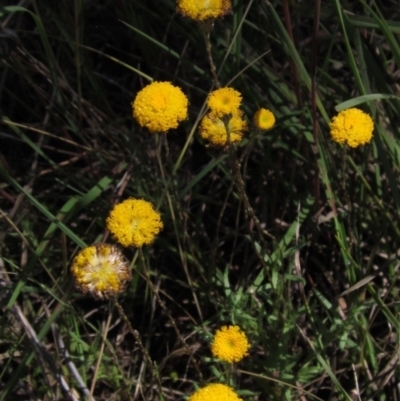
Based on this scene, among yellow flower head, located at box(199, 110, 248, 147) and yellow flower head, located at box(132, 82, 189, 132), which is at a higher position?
yellow flower head, located at box(132, 82, 189, 132)

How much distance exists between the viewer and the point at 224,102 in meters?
1.23

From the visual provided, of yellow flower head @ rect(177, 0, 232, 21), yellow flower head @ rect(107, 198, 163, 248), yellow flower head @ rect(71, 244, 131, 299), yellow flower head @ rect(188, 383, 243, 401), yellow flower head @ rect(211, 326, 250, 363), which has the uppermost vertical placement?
yellow flower head @ rect(177, 0, 232, 21)

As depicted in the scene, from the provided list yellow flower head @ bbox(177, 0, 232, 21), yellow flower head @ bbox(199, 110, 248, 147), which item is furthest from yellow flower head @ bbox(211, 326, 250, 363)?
yellow flower head @ bbox(177, 0, 232, 21)

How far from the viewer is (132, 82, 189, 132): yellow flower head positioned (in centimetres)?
122

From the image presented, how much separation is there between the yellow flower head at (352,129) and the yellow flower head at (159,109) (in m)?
0.32

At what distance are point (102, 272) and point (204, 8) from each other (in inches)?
21.5

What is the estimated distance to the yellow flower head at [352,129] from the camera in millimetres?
1295

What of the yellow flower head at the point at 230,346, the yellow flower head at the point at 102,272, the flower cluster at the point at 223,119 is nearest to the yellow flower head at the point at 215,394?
the yellow flower head at the point at 230,346

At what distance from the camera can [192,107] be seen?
1.89 m

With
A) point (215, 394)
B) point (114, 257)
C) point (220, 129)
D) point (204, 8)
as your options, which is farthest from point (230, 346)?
point (204, 8)

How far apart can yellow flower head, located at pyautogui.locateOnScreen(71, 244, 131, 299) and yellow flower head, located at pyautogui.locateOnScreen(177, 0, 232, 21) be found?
48cm

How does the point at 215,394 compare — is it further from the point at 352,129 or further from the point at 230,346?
the point at 352,129

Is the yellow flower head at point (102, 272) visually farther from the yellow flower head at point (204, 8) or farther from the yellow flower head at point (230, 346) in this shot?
the yellow flower head at point (204, 8)

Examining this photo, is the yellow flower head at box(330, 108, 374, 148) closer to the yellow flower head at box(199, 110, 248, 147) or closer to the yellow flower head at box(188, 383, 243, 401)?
the yellow flower head at box(199, 110, 248, 147)
